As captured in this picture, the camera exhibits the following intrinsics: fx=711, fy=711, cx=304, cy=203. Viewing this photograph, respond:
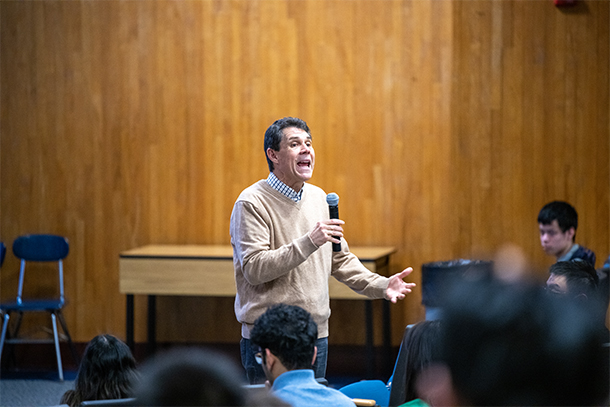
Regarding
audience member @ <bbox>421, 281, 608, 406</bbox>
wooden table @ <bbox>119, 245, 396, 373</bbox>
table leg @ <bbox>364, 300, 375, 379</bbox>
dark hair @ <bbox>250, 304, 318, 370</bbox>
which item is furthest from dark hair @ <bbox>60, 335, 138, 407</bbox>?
table leg @ <bbox>364, 300, 375, 379</bbox>

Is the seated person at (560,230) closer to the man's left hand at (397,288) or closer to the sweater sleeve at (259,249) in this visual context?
the man's left hand at (397,288)

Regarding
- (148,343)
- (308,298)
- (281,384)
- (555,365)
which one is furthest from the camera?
(148,343)

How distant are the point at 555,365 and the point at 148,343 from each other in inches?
186

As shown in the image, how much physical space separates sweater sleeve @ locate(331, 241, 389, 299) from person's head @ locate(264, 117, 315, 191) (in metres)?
0.32

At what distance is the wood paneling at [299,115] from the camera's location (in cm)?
484

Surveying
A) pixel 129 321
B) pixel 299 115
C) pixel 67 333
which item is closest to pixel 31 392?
pixel 67 333

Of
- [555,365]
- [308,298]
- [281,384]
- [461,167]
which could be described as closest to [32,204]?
[461,167]

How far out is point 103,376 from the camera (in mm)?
2178

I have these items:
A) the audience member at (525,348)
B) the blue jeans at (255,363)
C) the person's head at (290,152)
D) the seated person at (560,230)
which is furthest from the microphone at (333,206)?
the audience member at (525,348)

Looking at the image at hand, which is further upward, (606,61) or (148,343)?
(606,61)

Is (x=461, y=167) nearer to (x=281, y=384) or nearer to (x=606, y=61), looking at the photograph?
(x=606, y=61)

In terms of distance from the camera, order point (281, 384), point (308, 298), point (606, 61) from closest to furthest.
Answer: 1. point (281, 384)
2. point (308, 298)
3. point (606, 61)

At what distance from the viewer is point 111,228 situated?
5.21 metres

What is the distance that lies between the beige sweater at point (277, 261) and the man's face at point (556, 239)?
1.47 meters
